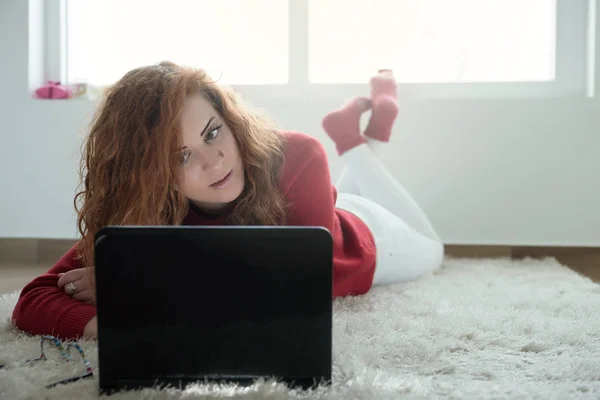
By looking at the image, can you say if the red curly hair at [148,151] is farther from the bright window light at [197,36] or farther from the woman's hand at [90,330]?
the bright window light at [197,36]

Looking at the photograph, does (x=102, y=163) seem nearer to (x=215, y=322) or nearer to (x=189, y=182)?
(x=189, y=182)

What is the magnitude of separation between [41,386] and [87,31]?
1964 mm

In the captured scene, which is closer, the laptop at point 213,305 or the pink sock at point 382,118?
the laptop at point 213,305

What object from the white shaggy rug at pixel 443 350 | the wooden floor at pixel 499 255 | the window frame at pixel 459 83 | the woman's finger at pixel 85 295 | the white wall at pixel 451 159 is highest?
the window frame at pixel 459 83

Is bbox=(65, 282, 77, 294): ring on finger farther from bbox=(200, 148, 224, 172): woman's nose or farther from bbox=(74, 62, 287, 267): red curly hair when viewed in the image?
bbox=(200, 148, 224, 172): woman's nose

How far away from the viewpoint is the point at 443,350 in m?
0.90

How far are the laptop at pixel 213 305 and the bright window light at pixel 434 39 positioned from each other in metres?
1.72

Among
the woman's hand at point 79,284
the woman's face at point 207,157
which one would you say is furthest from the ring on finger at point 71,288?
the woman's face at point 207,157

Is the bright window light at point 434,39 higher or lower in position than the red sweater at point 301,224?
higher

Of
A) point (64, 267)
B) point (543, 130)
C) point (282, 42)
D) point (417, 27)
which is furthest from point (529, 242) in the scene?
point (64, 267)

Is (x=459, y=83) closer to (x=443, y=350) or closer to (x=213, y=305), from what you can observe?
(x=443, y=350)

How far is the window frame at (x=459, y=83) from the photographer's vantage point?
7.01 ft

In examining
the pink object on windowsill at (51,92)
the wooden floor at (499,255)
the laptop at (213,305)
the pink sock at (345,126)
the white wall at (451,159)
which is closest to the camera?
the laptop at (213,305)

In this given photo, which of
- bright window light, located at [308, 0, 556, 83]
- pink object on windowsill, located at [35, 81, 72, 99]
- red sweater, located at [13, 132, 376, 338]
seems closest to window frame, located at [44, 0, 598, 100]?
bright window light, located at [308, 0, 556, 83]
